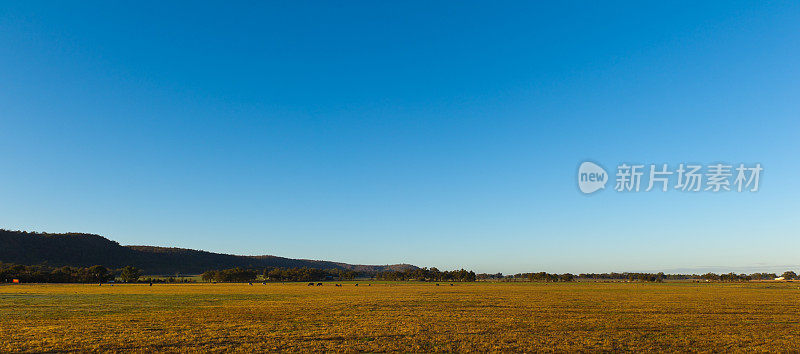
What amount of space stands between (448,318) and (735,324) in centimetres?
1808

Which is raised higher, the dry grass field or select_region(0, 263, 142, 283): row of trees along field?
the dry grass field

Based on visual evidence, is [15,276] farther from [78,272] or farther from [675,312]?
[675,312]

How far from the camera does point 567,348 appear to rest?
784 inches

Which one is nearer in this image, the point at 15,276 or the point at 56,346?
the point at 56,346

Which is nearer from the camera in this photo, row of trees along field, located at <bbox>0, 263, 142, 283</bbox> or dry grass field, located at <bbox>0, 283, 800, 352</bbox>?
dry grass field, located at <bbox>0, 283, 800, 352</bbox>

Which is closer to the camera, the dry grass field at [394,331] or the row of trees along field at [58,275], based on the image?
the dry grass field at [394,331]

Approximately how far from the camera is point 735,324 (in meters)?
28.7

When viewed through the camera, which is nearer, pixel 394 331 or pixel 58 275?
pixel 394 331

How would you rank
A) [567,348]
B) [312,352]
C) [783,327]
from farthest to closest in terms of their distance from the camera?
[783,327] → [567,348] → [312,352]

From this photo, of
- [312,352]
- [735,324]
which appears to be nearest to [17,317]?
[312,352]

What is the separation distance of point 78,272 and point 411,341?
519 ft

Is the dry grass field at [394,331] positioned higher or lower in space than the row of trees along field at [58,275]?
higher

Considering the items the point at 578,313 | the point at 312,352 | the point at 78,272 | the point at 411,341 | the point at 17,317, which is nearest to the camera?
the point at 312,352

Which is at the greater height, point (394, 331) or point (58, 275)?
point (394, 331)
